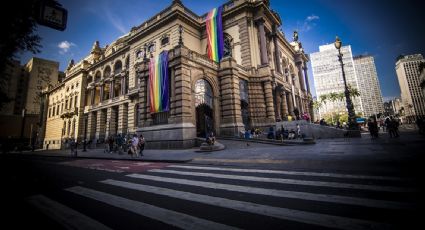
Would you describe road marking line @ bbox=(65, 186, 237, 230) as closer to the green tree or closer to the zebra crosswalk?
the zebra crosswalk

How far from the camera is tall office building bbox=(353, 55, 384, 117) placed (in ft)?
367

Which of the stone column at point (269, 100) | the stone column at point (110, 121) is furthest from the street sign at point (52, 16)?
the stone column at point (110, 121)

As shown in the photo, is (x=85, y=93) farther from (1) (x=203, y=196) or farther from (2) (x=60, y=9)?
(1) (x=203, y=196)

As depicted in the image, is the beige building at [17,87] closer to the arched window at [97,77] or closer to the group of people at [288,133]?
the arched window at [97,77]

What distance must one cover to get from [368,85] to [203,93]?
13449 cm

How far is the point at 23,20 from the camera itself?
24.9 feet

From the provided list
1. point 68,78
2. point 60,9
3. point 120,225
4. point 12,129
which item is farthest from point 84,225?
point 12,129

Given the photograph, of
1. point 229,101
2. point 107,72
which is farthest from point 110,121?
point 229,101

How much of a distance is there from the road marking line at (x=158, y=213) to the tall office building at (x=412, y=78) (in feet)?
220

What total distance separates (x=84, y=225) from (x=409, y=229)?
413cm

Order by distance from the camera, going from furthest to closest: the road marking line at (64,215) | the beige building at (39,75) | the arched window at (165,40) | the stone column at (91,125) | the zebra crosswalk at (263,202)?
the beige building at (39,75), the stone column at (91,125), the arched window at (165,40), the road marking line at (64,215), the zebra crosswalk at (263,202)

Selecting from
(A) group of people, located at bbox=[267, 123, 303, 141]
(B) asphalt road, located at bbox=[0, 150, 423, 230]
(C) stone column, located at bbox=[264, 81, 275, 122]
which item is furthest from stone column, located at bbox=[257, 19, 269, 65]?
(B) asphalt road, located at bbox=[0, 150, 423, 230]

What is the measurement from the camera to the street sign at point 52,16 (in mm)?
4777

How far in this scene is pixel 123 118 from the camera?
30.4m
